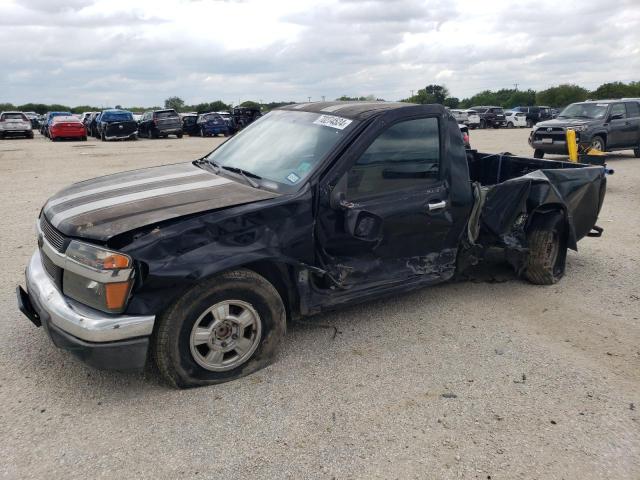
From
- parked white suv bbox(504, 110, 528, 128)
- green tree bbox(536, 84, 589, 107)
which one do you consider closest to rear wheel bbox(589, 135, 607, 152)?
parked white suv bbox(504, 110, 528, 128)

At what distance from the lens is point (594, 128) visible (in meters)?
15.5

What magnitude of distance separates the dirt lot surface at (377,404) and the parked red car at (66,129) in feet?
86.2

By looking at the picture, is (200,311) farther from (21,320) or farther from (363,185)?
(21,320)

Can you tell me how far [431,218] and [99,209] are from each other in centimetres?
239

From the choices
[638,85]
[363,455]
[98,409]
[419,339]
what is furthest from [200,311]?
[638,85]

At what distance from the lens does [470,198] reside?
14.8 ft

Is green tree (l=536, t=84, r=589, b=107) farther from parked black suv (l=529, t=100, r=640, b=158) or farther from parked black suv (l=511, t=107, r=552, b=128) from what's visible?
parked black suv (l=529, t=100, r=640, b=158)

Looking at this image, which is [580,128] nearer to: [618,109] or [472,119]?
[618,109]

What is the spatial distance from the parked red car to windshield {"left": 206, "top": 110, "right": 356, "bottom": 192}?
26774 mm

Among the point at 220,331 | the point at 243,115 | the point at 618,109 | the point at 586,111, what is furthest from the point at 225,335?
the point at 243,115

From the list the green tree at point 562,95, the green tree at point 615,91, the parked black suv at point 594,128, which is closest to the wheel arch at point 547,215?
the parked black suv at point 594,128

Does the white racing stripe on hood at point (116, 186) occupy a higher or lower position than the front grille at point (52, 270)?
higher

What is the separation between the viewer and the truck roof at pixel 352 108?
411 cm

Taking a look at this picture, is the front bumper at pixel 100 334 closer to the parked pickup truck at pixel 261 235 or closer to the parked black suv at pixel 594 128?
the parked pickup truck at pixel 261 235
